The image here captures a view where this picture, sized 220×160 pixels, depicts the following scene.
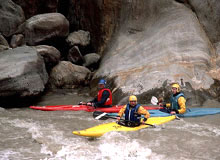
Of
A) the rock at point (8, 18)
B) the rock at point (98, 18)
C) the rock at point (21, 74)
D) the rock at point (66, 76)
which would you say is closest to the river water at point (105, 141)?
the rock at point (21, 74)

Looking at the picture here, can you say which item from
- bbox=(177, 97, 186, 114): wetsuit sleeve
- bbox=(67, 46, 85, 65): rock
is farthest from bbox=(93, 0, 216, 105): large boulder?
bbox=(177, 97, 186, 114): wetsuit sleeve

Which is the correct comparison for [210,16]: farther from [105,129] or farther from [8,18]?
[8,18]

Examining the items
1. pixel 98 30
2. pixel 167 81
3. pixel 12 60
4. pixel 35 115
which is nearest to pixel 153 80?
pixel 167 81

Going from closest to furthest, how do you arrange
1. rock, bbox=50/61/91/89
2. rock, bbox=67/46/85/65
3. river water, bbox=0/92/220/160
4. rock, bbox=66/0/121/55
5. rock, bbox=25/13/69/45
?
1. river water, bbox=0/92/220/160
2. rock, bbox=50/61/91/89
3. rock, bbox=25/13/69/45
4. rock, bbox=66/0/121/55
5. rock, bbox=67/46/85/65

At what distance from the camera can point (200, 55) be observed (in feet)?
32.3

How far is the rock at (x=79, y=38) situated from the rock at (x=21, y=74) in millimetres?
4959

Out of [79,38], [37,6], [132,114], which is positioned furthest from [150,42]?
[37,6]

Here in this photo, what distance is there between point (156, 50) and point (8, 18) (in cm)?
949

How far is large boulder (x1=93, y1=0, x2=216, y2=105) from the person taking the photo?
927 centimetres

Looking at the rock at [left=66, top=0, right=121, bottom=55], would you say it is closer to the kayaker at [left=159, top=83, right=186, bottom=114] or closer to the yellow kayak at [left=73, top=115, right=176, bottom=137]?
the kayaker at [left=159, top=83, right=186, bottom=114]

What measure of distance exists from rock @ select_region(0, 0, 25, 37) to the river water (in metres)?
9.40

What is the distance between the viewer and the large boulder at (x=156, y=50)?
365 inches

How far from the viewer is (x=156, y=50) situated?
1049cm

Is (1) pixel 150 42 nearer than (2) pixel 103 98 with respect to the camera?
No
